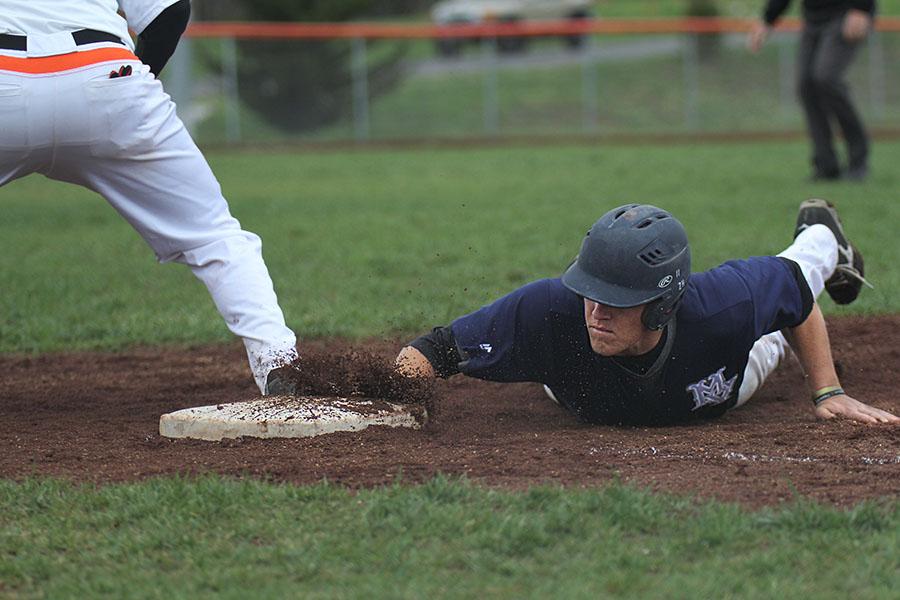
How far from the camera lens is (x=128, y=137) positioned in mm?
4504

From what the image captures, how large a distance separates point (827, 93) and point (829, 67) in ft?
0.88

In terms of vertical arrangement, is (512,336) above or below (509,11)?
below

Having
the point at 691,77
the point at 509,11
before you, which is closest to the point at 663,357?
the point at 691,77

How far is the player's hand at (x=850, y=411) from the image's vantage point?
15.4 feet

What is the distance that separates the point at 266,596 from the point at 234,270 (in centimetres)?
193

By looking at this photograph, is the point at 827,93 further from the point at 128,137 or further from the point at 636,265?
the point at 128,137

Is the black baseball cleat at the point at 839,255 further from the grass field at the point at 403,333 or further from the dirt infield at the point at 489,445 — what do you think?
the grass field at the point at 403,333

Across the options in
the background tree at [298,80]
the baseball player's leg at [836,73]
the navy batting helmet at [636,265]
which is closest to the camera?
the navy batting helmet at [636,265]

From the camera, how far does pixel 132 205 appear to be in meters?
4.73

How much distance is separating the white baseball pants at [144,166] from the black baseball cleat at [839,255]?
8.09 ft

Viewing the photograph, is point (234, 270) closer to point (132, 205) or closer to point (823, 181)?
point (132, 205)

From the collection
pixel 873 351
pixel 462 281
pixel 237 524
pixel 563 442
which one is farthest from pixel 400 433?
pixel 462 281

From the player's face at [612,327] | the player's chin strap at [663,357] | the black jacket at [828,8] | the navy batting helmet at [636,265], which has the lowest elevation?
the player's chin strap at [663,357]

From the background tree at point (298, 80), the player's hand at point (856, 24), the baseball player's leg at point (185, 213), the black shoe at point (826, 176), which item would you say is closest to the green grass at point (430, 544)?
the baseball player's leg at point (185, 213)
